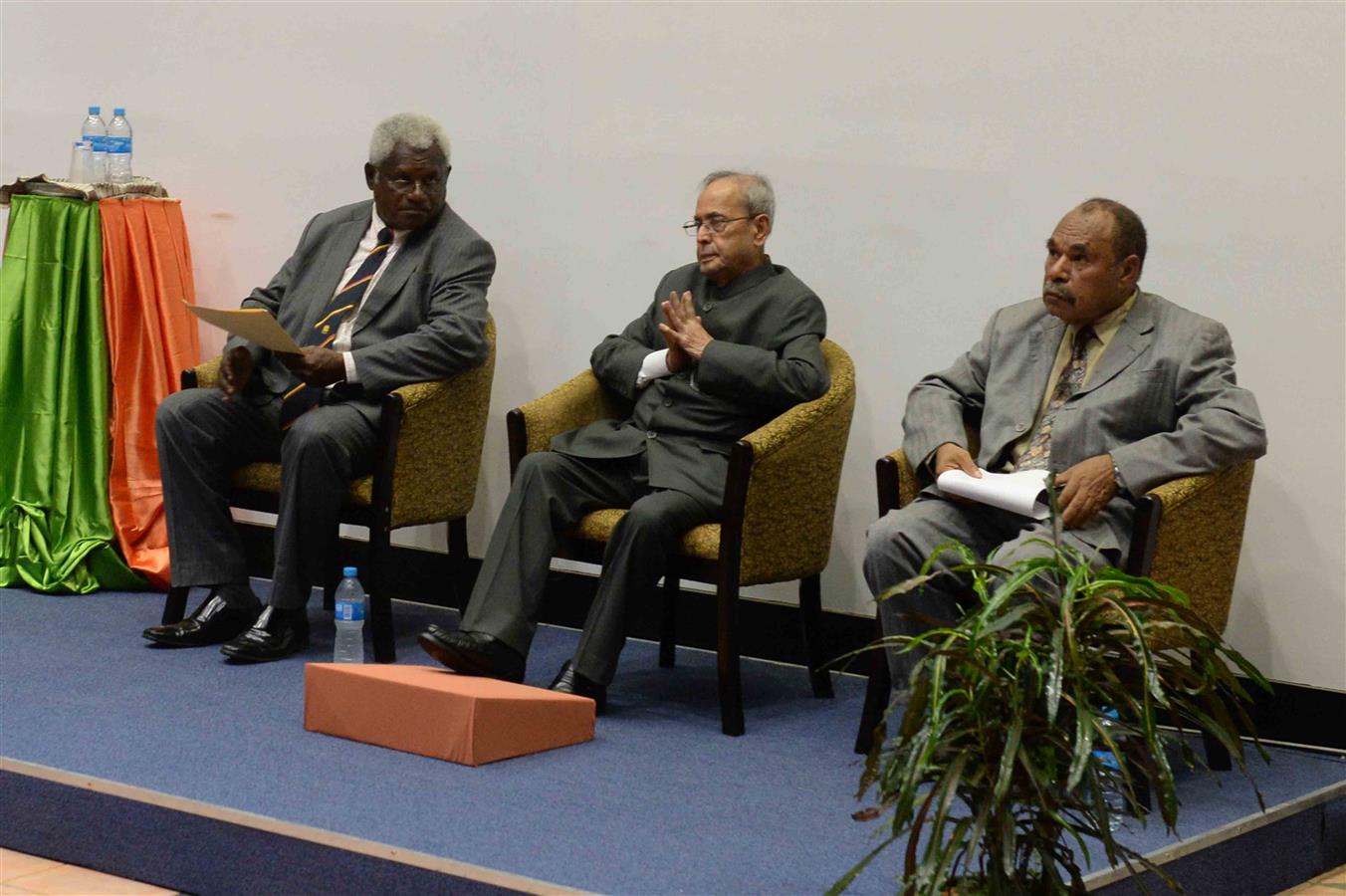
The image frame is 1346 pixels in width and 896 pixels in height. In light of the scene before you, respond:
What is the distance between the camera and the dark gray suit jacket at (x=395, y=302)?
14.0 feet

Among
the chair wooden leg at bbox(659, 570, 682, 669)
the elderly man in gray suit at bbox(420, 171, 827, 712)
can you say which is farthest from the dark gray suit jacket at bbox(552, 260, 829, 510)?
the chair wooden leg at bbox(659, 570, 682, 669)

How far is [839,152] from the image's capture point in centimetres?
441

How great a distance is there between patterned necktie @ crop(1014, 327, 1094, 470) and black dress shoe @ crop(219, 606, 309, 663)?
1.84 meters

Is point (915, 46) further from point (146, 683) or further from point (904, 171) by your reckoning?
point (146, 683)

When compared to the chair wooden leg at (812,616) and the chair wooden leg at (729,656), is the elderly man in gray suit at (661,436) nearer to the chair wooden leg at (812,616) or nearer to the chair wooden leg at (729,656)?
the chair wooden leg at (729,656)

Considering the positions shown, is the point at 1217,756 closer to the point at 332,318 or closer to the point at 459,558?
the point at 459,558

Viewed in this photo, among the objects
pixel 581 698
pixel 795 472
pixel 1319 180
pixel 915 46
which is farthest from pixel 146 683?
pixel 1319 180

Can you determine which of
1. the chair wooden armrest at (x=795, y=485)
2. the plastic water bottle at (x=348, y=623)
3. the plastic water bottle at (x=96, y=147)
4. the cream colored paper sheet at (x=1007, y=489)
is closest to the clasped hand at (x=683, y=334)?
the chair wooden armrest at (x=795, y=485)

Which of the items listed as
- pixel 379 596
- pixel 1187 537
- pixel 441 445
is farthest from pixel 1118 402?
pixel 379 596

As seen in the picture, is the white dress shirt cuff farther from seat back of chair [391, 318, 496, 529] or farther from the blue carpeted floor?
the blue carpeted floor

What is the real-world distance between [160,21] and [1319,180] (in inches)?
139

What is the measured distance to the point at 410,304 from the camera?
4406 mm

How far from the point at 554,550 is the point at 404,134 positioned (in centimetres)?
120

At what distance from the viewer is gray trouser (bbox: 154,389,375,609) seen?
13.6 feet
